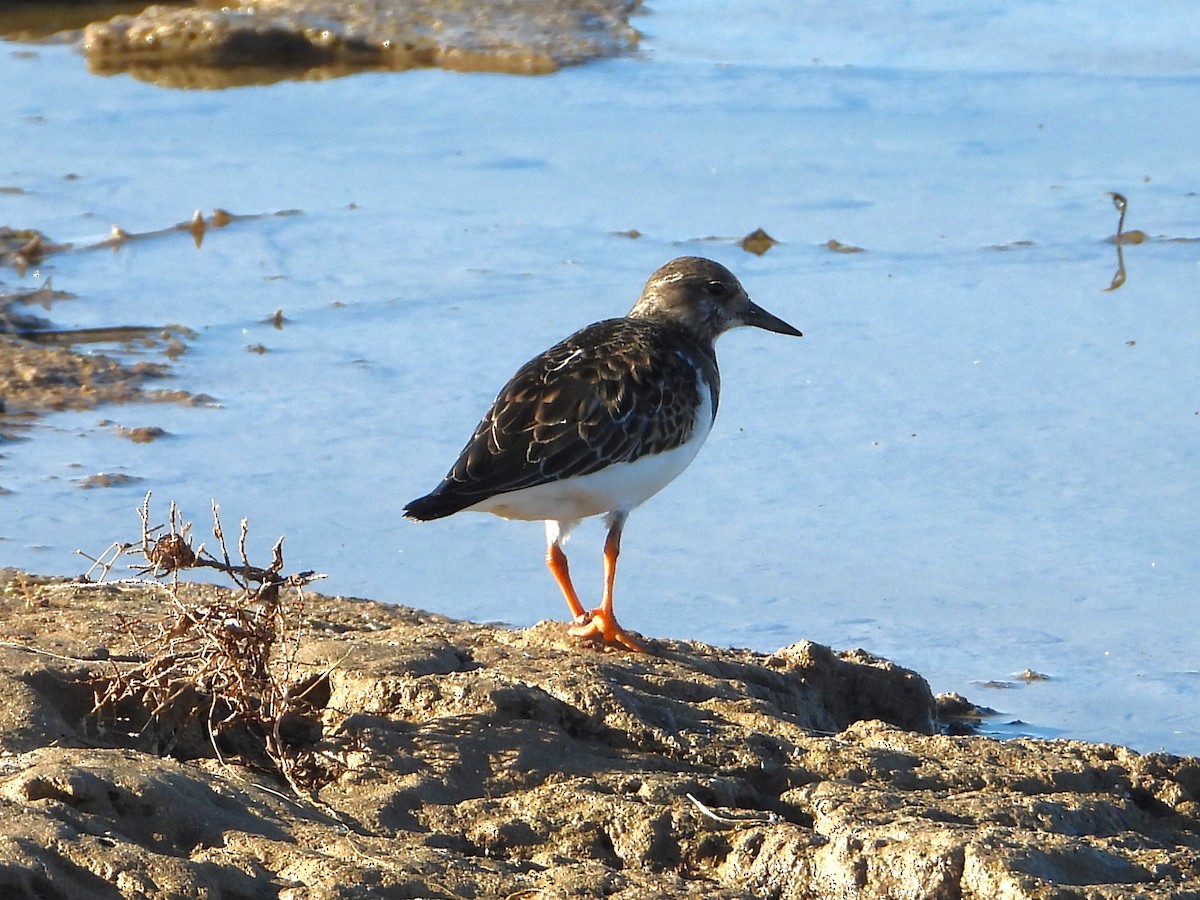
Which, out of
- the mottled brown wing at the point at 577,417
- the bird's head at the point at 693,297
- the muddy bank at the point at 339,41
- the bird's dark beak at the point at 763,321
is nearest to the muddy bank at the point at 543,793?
the mottled brown wing at the point at 577,417

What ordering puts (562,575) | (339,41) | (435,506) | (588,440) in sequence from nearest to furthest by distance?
1. (435,506)
2. (588,440)
3. (562,575)
4. (339,41)

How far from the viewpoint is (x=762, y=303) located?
798cm

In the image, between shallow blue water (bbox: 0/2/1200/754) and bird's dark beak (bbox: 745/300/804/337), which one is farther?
bird's dark beak (bbox: 745/300/804/337)

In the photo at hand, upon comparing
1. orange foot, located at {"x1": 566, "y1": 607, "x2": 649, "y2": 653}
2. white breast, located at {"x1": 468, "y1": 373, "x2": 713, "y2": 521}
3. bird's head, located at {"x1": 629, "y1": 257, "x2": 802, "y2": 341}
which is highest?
bird's head, located at {"x1": 629, "y1": 257, "x2": 802, "y2": 341}

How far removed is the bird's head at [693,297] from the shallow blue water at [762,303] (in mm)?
763

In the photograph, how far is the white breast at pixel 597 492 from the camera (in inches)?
186

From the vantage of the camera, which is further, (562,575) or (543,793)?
(562,575)

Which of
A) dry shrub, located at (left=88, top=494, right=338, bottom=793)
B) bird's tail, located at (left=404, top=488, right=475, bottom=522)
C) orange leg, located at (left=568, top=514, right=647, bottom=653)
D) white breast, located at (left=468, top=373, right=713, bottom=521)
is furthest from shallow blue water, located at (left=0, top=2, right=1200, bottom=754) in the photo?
dry shrub, located at (left=88, top=494, right=338, bottom=793)

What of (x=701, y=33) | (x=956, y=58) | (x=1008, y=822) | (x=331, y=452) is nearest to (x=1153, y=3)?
(x=956, y=58)

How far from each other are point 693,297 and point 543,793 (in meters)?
2.34

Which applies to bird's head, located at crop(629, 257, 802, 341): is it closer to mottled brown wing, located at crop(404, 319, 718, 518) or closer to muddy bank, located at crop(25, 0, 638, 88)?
mottled brown wing, located at crop(404, 319, 718, 518)

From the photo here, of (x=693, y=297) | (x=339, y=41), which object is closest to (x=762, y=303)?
(x=693, y=297)

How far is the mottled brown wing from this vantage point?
4637 millimetres

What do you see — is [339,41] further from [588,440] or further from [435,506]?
[435,506]
